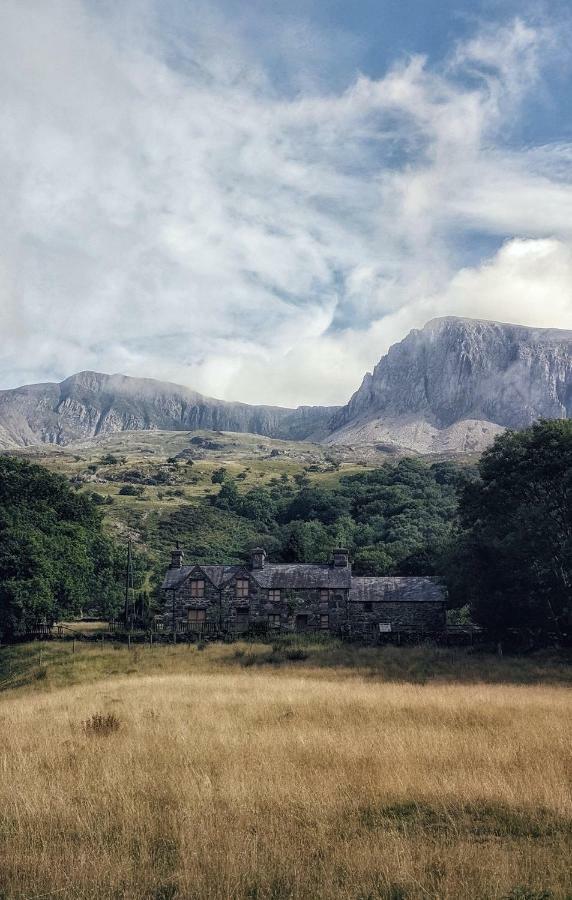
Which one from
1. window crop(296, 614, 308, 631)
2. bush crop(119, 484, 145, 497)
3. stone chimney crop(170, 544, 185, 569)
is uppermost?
bush crop(119, 484, 145, 497)

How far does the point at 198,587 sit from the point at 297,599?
10820 millimetres

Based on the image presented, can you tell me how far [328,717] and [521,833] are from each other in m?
9.81

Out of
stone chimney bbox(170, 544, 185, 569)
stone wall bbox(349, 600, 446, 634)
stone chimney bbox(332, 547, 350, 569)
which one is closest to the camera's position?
stone wall bbox(349, 600, 446, 634)

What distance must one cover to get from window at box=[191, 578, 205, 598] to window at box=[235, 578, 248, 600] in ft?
12.2

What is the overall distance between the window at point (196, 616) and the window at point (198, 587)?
5.33 ft

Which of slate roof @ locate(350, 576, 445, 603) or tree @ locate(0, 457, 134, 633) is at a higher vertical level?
tree @ locate(0, 457, 134, 633)

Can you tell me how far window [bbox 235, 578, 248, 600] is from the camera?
229ft

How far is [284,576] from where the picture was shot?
70.3m

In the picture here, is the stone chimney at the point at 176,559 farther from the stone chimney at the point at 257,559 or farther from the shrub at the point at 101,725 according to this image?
the shrub at the point at 101,725

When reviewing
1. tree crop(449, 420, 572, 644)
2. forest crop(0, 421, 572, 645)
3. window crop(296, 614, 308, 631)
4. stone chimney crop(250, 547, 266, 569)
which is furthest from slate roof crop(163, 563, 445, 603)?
tree crop(449, 420, 572, 644)

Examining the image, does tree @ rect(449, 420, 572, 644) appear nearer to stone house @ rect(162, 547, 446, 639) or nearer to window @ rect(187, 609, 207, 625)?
stone house @ rect(162, 547, 446, 639)

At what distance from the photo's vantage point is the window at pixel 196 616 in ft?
229

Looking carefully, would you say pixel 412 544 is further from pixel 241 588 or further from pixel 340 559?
pixel 241 588

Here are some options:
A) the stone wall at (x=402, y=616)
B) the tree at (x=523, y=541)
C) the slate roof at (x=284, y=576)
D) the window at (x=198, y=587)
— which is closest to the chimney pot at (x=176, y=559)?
the slate roof at (x=284, y=576)
